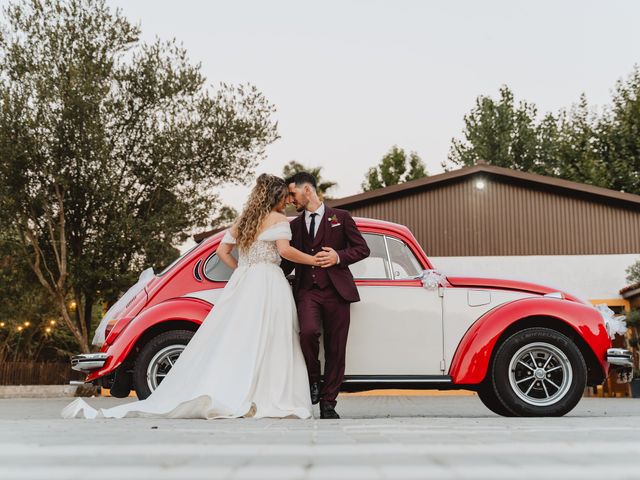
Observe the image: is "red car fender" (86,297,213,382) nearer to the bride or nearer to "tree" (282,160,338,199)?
the bride

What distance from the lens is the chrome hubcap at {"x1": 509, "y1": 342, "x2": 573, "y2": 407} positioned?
7.29 meters

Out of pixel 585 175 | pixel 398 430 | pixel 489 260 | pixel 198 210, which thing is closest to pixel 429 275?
pixel 398 430

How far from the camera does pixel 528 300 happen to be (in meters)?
7.43

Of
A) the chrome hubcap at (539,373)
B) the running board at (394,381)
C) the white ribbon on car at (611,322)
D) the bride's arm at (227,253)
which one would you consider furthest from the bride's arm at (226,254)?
the white ribbon on car at (611,322)

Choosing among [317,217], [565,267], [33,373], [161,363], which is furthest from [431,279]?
[33,373]

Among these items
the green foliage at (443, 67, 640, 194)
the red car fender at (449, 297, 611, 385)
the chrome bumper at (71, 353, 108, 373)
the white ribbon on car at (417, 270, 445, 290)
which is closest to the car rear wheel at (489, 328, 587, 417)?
Result: the red car fender at (449, 297, 611, 385)

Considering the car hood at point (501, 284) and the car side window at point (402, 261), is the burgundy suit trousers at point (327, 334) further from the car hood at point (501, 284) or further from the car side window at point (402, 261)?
the car hood at point (501, 284)

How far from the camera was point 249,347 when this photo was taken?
6.95 m

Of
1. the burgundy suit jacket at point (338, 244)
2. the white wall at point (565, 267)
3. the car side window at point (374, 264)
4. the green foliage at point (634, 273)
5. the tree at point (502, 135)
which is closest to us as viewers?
the burgundy suit jacket at point (338, 244)

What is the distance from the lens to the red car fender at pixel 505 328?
24.0 ft

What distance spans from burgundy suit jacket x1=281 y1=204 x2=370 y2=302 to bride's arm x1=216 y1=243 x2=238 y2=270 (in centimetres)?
45

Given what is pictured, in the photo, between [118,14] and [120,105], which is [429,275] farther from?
[118,14]

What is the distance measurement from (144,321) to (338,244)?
1.85 m

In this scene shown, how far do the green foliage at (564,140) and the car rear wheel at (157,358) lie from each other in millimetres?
23173
